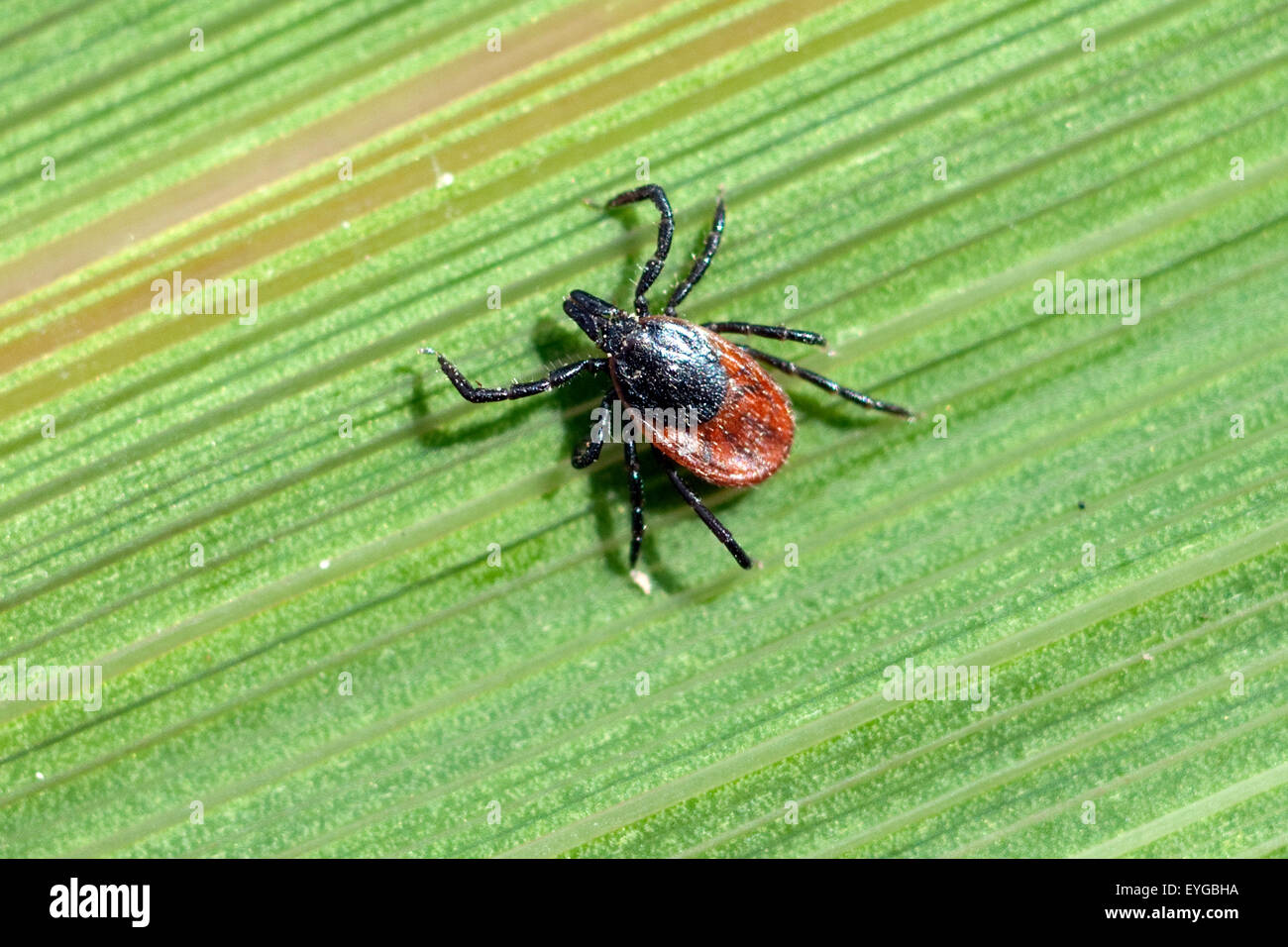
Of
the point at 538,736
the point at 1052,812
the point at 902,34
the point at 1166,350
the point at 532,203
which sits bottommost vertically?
the point at 1052,812

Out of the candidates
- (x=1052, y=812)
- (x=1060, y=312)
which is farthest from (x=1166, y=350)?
(x=1052, y=812)

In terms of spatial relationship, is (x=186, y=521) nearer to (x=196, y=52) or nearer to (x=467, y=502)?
(x=467, y=502)

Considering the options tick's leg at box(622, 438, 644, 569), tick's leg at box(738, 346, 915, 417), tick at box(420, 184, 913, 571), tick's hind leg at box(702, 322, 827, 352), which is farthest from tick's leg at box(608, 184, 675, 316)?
tick's leg at box(622, 438, 644, 569)

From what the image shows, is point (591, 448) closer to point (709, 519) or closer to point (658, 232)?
point (709, 519)

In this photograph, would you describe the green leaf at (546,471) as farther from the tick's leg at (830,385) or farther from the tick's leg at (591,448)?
the tick's leg at (591,448)

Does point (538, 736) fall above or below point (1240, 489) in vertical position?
below

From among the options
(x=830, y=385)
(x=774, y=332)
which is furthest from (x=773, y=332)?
(x=830, y=385)
